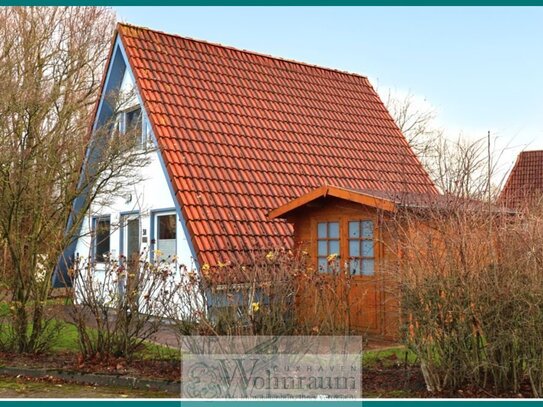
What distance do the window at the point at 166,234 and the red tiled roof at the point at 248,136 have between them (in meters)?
1.48

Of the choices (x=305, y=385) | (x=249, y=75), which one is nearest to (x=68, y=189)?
(x=305, y=385)

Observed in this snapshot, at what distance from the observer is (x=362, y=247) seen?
1230 cm

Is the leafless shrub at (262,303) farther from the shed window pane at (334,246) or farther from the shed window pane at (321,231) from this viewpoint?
the shed window pane at (321,231)

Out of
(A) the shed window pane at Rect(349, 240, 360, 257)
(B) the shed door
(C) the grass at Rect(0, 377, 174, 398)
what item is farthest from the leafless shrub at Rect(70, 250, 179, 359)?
(A) the shed window pane at Rect(349, 240, 360, 257)

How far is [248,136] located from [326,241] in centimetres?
450

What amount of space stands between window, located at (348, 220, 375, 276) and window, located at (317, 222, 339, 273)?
34 cm

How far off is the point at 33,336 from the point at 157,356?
2157 millimetres

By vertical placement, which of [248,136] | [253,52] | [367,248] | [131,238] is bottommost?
[367,248]

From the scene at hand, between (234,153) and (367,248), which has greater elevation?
(234,153)

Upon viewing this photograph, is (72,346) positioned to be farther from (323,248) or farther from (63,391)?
(323,248)

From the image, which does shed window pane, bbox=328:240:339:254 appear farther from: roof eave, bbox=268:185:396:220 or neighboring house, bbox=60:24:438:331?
roof eave, bbox=268:185:396:220

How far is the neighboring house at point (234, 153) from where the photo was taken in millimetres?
13633

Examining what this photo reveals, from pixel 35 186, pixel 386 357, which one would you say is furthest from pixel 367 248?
pixel 35 186

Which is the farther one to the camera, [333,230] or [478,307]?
[333,230]
